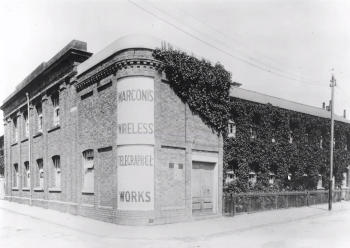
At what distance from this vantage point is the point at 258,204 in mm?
18797

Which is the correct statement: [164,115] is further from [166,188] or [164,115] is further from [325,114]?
[325,114]

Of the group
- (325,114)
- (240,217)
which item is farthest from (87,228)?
(325,114)

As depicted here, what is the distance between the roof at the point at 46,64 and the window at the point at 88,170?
5734mm

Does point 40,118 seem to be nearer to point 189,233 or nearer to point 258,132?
point 258,132

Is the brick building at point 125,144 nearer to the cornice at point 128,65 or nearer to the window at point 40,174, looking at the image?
the cornice at point 128,65

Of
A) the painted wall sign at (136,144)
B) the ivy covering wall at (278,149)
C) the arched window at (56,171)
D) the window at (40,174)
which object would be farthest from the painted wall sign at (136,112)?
the window at (40,174)

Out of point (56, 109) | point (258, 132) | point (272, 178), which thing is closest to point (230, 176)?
point (258, 132)

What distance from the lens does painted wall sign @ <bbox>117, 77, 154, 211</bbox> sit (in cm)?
1373

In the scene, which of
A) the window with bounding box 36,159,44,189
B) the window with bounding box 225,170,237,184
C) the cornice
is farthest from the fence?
the window with bounding box 36,159,44,189

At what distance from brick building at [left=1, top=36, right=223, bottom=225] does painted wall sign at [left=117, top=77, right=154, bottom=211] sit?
4 centimetres

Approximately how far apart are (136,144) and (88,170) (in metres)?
4.43

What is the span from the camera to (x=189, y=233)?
1194 centimetres

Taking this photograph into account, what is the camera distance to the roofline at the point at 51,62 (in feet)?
59.9

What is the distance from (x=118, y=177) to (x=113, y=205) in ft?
4.19
